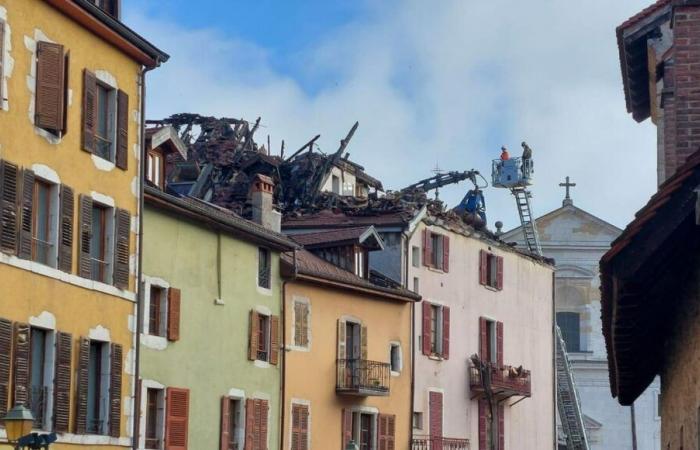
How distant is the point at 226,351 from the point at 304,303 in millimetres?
5888

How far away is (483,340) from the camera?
213ft

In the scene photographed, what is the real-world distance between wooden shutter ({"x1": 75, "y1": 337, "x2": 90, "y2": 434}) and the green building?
21.2 feet

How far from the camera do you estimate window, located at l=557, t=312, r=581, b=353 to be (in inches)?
3034

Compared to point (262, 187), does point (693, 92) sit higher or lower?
lower

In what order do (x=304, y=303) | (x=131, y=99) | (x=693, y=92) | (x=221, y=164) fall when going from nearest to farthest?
(x=693, y=92), (x=131, y=99), (x=304, y=303), (x=221, y=164)

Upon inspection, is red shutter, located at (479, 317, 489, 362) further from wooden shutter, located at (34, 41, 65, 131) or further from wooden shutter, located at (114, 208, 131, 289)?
wooden shutter, located at (34, 41, 65, 131)

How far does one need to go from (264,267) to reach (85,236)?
14.5m

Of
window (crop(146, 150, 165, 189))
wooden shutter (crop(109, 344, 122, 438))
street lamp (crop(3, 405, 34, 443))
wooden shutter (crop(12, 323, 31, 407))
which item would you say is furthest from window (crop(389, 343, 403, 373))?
street lamp (crop(3, 405, 34, 443))

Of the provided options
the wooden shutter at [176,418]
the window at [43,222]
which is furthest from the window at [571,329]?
the window at [43,222]

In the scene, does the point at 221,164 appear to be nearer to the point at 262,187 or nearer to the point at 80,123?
the point at 262,187

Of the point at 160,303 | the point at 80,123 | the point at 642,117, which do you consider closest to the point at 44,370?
the point at 80,123

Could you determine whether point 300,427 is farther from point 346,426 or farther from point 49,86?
point 49,86

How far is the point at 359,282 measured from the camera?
54.0 m

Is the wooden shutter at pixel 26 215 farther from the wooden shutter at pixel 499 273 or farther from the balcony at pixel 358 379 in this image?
the wooden shutter at pixel 499 273
